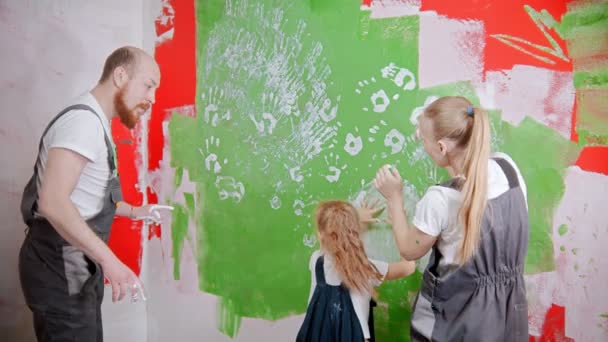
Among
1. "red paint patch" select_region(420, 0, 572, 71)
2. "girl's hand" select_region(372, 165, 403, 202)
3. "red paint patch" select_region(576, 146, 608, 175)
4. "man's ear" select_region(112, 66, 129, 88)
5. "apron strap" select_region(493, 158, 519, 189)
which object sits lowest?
"girl's hand" select_region(372, 165, 403, 202)

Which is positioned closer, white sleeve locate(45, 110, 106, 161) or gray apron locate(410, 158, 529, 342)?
gray apron locate(410, 158, 529, 342)

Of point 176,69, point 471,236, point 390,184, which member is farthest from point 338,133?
point 176,69

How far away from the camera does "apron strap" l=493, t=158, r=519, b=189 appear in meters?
1.31

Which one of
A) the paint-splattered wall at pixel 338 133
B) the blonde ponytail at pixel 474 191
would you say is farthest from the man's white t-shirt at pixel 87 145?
the blonde ponytail at pixel 474 191

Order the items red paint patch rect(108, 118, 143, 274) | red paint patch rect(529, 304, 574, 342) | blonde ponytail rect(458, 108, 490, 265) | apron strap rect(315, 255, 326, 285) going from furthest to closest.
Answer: red paint patch rect(108, 118, 143, 274)
apron strap rect(315, 255, 326, 285)
red paint patch rect(529, 304, 574, 342)
blonde ponytail rect(458, 108, 490, 265)

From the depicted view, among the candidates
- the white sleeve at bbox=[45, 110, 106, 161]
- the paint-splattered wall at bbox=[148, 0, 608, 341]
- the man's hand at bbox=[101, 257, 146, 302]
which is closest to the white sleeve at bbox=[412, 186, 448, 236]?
the paint-splattered wall at bbox=[148, 0, 608, 341]

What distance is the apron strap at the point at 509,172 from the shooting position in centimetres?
131

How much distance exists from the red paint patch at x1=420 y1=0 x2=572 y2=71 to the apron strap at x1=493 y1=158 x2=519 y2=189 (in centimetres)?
34

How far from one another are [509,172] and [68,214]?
1.25 metres

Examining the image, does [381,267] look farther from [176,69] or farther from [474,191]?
[176,69]

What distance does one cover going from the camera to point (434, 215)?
4.29ft

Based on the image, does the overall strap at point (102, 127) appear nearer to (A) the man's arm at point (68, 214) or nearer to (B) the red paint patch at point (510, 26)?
(A) the man's arm at point (68, 214)

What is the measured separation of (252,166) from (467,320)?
1155mm

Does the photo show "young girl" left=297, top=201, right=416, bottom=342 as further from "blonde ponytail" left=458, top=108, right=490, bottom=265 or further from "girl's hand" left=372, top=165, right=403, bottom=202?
"blonde ponytail" left=458, top=108, right=490, bottom=265
